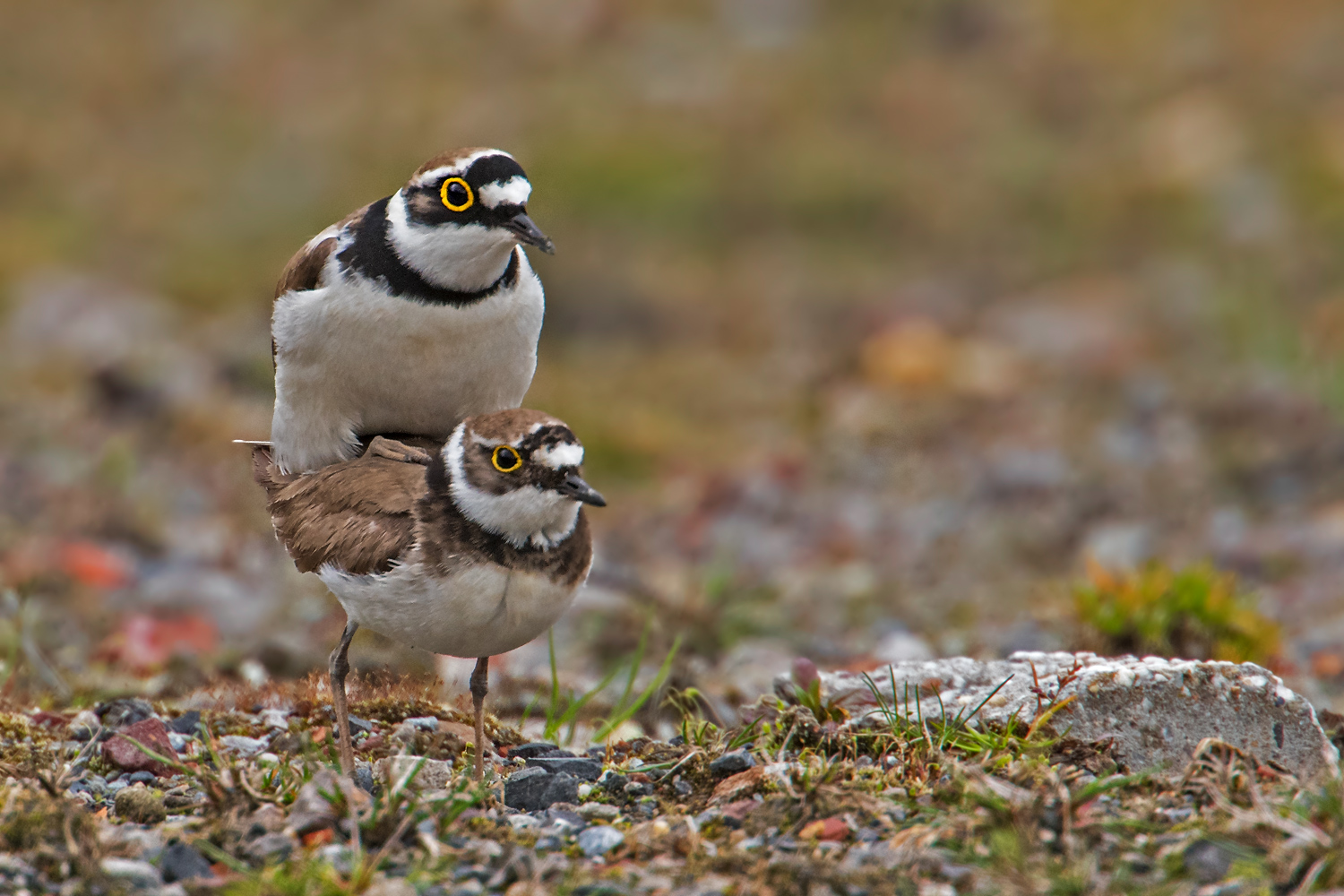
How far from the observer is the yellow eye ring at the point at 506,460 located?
5.19 metres

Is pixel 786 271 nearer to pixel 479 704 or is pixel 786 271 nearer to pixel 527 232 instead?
pixel 527 232

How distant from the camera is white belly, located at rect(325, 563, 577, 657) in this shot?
5.11 metres

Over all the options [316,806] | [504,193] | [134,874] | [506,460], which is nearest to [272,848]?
[316,806]

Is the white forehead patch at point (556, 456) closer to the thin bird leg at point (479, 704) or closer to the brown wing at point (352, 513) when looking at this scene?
the brown wing at point (352, 513)

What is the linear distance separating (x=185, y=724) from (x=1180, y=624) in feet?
17.1

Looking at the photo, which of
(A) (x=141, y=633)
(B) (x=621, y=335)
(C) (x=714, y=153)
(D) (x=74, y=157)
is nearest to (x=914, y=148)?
(C) (x=714, y=153)

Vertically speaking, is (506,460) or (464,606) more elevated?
(506,460)

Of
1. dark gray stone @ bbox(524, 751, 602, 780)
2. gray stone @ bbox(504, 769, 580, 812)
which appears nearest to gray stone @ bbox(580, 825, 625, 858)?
gray stone @ bbox(504, 769, 580, 812)

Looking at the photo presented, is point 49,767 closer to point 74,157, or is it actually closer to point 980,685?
point 980,685

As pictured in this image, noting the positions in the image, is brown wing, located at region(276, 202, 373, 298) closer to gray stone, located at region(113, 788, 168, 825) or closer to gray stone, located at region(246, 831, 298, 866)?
gray stone, located at region(113, 788, 168, 825)

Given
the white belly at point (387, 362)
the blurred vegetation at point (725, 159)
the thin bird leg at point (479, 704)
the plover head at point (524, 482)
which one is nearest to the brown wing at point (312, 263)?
the white belly at point (387, 362)

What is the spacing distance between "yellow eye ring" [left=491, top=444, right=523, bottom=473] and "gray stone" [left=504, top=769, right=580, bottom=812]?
1.11 meters

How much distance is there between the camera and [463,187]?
562cm

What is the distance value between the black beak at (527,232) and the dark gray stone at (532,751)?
2.02 m
